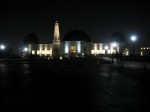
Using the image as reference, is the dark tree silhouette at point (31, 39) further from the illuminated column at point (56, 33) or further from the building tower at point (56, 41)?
the illuminated column at point (56, 33)

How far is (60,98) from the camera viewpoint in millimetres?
9680

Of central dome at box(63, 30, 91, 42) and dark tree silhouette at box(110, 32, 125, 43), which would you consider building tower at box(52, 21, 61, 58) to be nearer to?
central dome at box(63, 30, 91, 42)

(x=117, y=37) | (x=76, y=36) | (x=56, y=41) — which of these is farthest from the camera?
(x=117, y=37)

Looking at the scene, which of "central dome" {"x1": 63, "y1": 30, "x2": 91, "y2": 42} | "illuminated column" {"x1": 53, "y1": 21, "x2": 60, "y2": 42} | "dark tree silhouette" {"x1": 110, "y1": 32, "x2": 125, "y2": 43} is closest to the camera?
"illuminated column" {"x1": 53, "y1": 21, "x2": 60, "y2": 42}

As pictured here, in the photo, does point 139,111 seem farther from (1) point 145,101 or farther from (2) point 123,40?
(2) point 123,40

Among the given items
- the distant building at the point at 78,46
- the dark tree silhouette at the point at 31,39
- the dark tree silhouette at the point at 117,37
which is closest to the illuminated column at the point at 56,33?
the distant building at the point at 78,46

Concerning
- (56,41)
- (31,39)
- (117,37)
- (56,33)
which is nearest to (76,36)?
(56,41)

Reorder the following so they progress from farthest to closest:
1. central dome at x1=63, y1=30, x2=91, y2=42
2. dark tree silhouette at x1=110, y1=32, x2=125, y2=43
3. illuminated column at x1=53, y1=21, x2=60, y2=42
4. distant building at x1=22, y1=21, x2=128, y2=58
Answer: dark tree silhouette at x1=110, y1=32, x2=125, y2=43, central dome at x1=63, y1=30, x2=91, y2=42, distant building at x1=22, y1=21, x2=128, y2=58, illuminated column at x1=53, y1=21, x2=60, y2=42

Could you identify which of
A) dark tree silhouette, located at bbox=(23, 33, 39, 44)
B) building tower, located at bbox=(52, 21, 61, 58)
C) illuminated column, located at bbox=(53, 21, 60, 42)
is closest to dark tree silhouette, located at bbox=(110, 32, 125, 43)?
building tower, located at bbox=(52, 21, 61, 58)

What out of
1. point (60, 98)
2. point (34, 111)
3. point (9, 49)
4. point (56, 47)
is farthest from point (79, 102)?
point (9, 49)

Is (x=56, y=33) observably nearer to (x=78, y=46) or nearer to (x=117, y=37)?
(x=78, y=46)

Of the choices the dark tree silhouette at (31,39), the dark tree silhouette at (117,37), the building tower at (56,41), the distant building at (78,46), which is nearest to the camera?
the building tower at (56,41)

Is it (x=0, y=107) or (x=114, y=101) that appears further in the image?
(x=114, y=101)

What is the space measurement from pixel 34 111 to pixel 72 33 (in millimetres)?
90693
